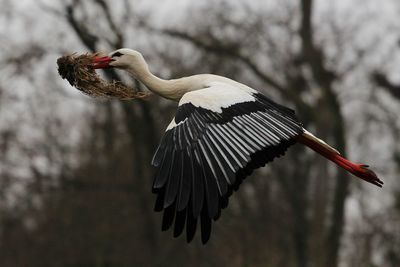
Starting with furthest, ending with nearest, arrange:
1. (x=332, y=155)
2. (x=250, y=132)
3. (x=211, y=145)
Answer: (x=332, y=155) < (x=250, y=132) < (x=211, y=145)

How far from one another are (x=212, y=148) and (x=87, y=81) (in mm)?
2021

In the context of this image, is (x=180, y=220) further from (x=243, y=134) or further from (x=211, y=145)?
(x=243, y=134)

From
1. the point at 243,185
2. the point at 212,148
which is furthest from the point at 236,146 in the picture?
the point at 243,185

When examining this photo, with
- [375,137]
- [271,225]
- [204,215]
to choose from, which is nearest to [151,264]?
[271,225]

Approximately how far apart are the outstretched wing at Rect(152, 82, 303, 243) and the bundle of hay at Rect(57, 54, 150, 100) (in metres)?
0.90

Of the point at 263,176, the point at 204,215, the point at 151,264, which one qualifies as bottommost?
the point at 204,215

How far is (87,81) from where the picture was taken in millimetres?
10602

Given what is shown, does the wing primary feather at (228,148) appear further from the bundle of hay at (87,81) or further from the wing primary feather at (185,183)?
the bundle of hay at (87,81)

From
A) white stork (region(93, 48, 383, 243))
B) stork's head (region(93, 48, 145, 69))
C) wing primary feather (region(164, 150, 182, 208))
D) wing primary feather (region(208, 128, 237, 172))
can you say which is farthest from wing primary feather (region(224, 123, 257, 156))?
stork's head (region(93, 48, 145, 69))

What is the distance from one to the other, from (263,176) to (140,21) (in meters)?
7.66

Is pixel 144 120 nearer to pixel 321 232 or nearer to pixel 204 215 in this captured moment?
pixel 321 232

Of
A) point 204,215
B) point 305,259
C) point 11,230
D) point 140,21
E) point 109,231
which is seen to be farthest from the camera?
point 11,230

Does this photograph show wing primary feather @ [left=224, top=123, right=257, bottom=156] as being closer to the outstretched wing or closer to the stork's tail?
the outstretched wing

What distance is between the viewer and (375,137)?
3156cm
